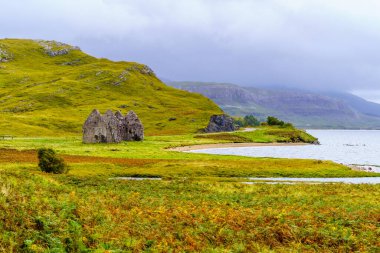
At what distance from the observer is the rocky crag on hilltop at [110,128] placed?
428ft

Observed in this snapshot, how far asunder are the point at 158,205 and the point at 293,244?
12.7 m

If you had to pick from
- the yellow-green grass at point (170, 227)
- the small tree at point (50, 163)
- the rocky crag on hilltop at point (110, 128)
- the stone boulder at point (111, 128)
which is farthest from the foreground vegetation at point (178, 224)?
the stone boulder at point (111, 128)

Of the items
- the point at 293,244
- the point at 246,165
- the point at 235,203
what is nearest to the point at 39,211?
the point at 293,244

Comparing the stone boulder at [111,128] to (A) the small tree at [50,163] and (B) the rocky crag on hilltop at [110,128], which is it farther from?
(A) the small tree at [50,163]

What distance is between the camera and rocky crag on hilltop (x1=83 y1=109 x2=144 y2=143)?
130500 millimetres

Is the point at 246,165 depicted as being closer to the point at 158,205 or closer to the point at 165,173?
the point at 165,173

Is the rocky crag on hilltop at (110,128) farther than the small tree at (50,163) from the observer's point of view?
Yes

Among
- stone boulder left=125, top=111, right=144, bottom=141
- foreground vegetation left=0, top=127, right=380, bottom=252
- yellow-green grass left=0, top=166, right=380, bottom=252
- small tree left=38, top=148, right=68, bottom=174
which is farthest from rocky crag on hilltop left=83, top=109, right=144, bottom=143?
yellow-green grass left=0, top=166, right=380, bottom=252

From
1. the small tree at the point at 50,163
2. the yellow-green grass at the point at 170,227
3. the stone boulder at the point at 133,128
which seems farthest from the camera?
the stone boulder at the point at 133,128

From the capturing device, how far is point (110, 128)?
134125 mm

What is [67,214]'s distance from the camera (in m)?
22.8

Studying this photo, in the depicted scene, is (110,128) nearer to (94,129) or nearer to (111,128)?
(111,128)

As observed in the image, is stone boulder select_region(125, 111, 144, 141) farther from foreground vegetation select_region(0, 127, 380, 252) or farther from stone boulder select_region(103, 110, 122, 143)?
foreground vegetation select_region(0, 127, 380, 252)

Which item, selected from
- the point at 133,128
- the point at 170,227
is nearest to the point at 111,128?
the point at 133,128
